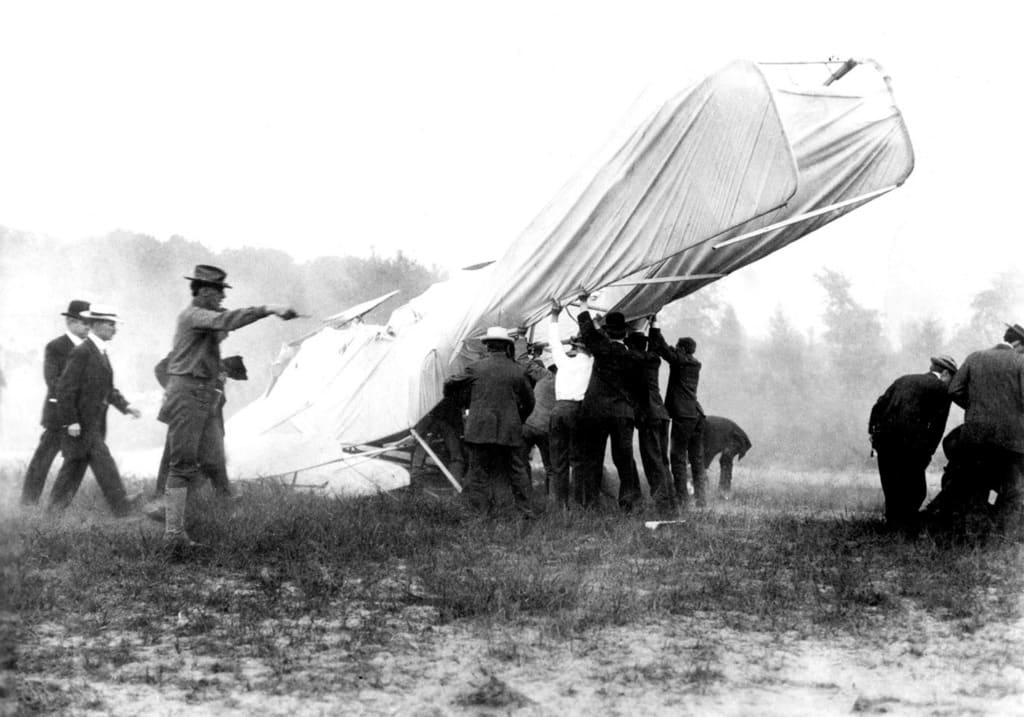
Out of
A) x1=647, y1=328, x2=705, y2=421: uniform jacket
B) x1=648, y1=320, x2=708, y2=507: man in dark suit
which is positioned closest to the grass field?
x1=648, y1=320, x2=708, y2=507: man in dark suit

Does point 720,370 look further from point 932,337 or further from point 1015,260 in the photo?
point 1015,260

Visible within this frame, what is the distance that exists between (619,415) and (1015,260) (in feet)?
53.7

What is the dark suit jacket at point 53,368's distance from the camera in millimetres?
8430

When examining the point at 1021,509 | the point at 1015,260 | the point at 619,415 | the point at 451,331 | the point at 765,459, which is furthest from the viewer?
the point at 1015,260

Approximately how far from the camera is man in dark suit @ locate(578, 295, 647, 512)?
27.7 ft

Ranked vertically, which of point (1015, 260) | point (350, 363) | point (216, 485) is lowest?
point (216, 485)

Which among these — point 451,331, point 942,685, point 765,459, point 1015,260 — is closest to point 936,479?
point 765,459

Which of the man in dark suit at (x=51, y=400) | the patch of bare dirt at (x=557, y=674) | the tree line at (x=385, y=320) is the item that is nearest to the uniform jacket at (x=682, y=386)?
the man in dark suit at (x=51, y=400)

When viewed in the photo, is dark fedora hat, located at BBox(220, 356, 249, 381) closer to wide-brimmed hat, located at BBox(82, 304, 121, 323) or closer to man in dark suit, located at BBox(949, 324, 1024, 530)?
wide-brimmed hat, located at BBox(82, 304, 121, 323)

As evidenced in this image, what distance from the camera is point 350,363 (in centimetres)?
1138

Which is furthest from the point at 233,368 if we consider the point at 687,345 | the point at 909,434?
the point at 909,434

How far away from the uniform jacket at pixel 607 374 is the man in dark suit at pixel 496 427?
520 millimetres

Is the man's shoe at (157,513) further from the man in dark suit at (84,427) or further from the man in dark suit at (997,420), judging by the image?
the man in dark suit at (997,420)

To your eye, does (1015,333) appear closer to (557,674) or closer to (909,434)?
(909,434)
